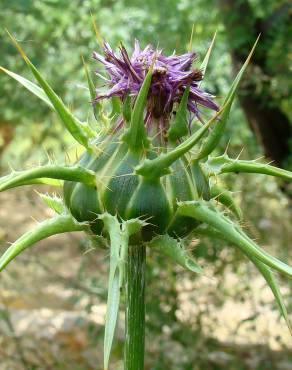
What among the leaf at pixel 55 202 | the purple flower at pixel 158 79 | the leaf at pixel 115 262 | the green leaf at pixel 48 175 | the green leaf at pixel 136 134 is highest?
the purple flower at pixel 158 79

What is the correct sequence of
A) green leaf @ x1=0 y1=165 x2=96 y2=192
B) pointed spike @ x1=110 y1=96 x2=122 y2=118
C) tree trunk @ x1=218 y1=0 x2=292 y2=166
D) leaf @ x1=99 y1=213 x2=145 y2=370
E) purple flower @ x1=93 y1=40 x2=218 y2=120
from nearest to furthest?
leaf @ x1=99 y1=213 x2=145 y2=370 → green leaf @ x1=0 y1=165 x2=96 y2=192 → purple flower @ x1=93 y1=40 x2=218 y2=120 → pointed spike @ x1=110 y1=96 x2=122 y2=118 → tree trunk @ x1=218 y1=0 x2=292 y2=166

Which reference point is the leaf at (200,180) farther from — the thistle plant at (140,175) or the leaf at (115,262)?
the leaf at (115,262)

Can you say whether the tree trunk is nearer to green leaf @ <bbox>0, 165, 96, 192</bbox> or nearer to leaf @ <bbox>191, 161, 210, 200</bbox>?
leaf @ <bbox>191, 161, 210, 200</bbox>

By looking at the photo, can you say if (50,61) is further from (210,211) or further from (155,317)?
(210,211)

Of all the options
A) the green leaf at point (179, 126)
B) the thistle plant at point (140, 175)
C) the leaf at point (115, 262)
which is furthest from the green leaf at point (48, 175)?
the green leaf at point (179, 126)

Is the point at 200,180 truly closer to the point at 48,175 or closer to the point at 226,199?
the point at 226,199

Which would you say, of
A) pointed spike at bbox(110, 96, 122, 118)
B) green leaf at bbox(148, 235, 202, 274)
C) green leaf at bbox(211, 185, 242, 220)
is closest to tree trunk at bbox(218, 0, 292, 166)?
green leaf at bbox(211, 185, 242, 220)

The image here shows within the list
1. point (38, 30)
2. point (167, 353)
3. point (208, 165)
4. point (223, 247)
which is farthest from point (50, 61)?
point (208, 165)
